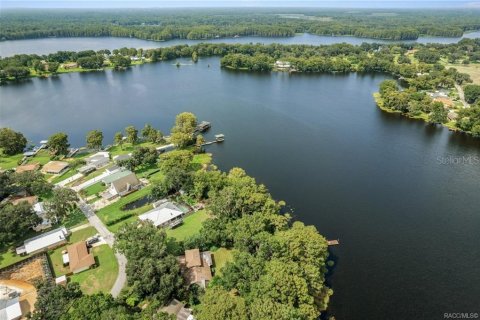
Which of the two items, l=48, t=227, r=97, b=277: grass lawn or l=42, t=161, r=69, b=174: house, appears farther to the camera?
l=42, t=161, r=69, b=174: house

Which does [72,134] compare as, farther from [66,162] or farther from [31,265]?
[31,265]

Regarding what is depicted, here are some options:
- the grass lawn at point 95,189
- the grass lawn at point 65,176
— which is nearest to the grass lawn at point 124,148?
the grass lawn at point 65,176

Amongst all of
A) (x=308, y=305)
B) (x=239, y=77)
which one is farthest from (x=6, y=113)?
(x=308, y=305)

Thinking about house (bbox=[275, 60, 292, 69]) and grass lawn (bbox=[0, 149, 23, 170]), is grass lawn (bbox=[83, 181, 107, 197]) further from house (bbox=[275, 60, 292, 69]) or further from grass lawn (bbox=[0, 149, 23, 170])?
house (bbox=[275, 60, 292, 69])

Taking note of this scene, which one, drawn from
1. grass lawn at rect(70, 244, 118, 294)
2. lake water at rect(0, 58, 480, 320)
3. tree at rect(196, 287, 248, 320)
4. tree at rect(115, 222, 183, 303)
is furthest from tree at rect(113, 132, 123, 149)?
tree at rect(196, 287, 248, 320)

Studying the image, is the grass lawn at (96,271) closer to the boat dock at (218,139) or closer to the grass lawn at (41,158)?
the grass lawn at (41,158)
